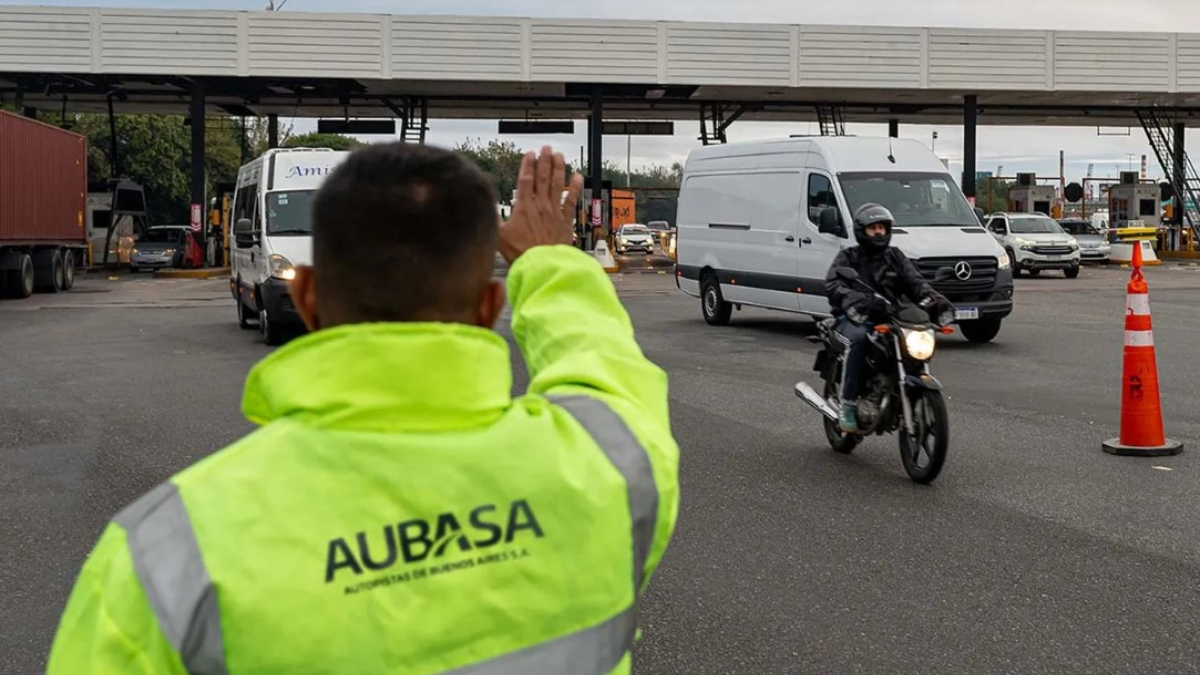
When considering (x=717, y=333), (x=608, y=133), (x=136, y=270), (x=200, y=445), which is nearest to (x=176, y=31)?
(x=136, y=270)

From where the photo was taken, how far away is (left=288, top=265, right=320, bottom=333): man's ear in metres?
1.77

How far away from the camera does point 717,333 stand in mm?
18422

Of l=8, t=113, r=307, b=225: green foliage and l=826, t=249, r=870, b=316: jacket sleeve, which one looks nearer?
l=826, t=249, r=870, b=316: jacket sleeve

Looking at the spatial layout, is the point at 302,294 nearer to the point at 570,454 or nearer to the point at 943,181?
the point at 570,454

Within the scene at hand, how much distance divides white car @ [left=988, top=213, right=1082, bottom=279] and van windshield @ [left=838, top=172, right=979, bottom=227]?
1752 centimetres

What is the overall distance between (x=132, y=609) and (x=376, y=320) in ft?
1.43

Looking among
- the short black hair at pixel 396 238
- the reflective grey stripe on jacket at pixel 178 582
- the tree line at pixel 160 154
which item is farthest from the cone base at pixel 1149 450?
the tree line at pixel 160 154

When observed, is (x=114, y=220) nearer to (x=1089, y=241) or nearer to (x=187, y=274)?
(x=187, y=274)

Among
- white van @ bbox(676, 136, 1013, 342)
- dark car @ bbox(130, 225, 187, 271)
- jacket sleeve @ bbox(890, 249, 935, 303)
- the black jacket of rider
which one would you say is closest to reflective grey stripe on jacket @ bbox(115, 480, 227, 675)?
the black jacket of rider

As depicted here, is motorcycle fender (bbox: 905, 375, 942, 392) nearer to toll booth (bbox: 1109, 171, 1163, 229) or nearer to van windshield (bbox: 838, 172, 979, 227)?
van windshield (bbox: 838, 172, 979, 227)

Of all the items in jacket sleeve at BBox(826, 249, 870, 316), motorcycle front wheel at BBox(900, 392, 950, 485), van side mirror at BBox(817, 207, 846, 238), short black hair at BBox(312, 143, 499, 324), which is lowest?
motorcycle front wheel at BBox(900, 392, 950, 485)

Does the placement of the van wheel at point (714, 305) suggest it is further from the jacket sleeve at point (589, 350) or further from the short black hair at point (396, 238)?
the short black hair at point (396, 238)

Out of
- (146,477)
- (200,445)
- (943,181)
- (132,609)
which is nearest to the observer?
(132,609)

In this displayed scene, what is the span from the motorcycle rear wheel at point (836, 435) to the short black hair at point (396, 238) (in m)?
7.63
